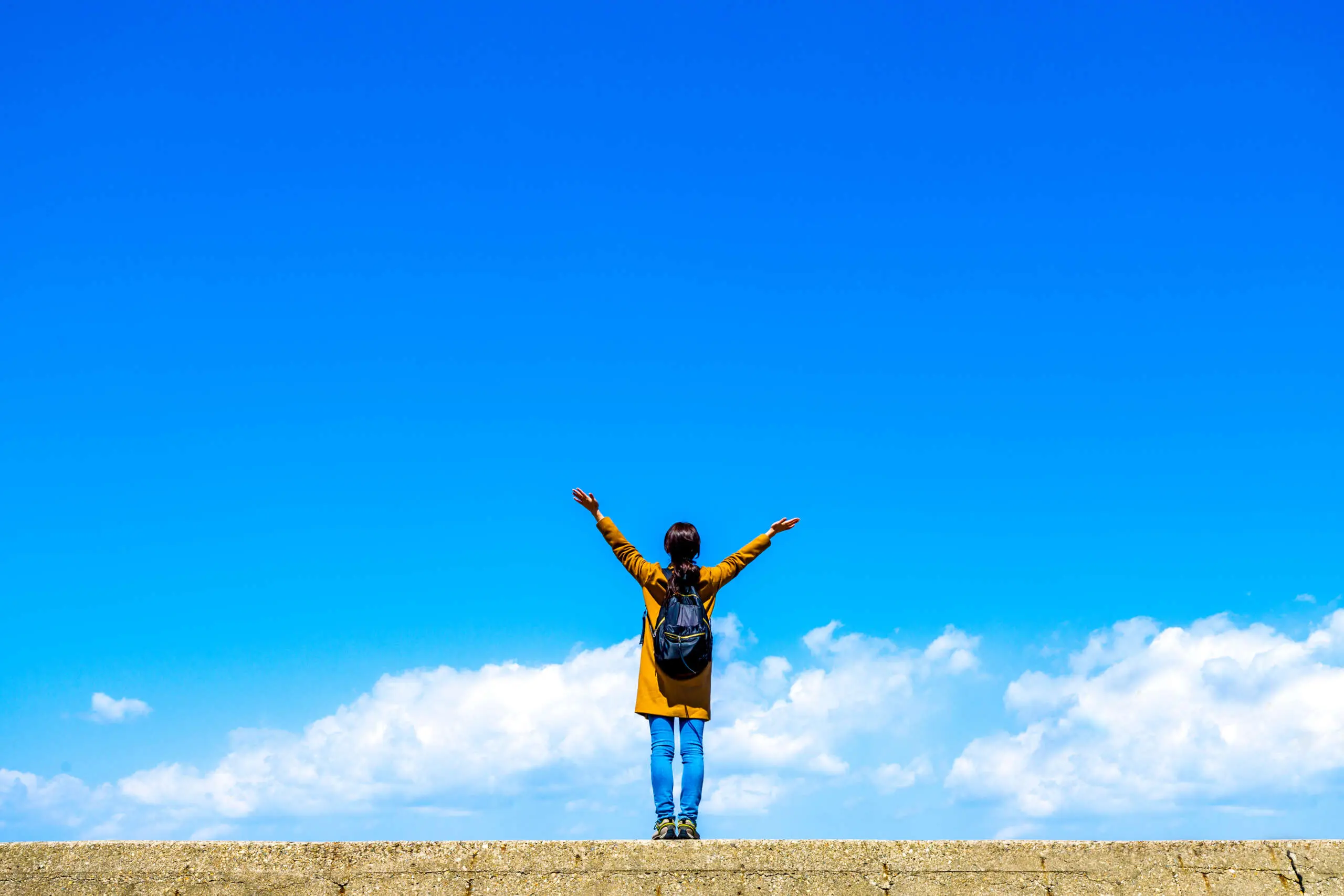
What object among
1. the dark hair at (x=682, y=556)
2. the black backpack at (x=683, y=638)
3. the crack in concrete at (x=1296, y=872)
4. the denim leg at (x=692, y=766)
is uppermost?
the dark hair at (x=682, y=556)

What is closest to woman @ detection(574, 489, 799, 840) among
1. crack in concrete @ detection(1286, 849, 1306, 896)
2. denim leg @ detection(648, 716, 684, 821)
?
denim leg @ detection(648, 716, 684, 821)

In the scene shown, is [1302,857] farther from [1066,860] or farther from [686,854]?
[686,854]

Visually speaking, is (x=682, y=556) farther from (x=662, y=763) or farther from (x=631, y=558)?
(x=662, y=763)

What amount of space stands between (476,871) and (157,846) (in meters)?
1.95

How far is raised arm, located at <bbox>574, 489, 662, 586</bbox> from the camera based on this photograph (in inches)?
300

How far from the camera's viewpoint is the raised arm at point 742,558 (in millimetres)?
7582

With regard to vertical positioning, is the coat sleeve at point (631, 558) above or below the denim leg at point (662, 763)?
above

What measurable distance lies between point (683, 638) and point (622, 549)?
820 millimetres

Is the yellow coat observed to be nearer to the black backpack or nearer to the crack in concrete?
the black backpack

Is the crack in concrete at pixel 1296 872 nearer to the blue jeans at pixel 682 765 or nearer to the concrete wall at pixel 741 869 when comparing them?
the concrete wall at pixel 741 869

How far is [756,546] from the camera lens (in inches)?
303

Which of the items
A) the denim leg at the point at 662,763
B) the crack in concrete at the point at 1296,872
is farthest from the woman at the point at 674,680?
the crack in concrete at the point at 1296,872

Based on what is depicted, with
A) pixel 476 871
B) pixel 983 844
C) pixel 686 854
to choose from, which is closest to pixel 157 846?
pixel 476 871

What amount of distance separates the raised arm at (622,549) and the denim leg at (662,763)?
37.7 inches
